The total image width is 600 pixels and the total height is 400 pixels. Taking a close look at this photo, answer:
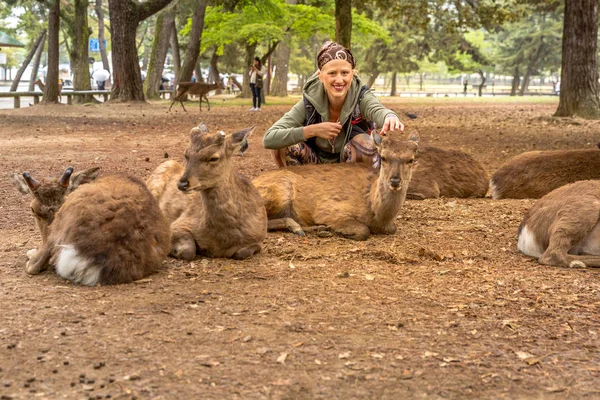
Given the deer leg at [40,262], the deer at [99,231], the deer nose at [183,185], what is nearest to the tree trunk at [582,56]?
the deer nose at [183,185]

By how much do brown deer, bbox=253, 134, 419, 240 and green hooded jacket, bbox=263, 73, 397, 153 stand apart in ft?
1.07

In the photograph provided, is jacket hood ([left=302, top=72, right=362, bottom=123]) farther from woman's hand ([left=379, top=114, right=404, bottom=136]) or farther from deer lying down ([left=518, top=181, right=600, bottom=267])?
deer lying down ([left=518, top=181, right=600, bottom=267])

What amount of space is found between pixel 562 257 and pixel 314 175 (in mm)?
2561

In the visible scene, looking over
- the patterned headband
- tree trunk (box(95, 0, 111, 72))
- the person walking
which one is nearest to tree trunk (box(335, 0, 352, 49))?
the person walking

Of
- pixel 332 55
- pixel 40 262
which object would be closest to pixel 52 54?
pixel 332 55

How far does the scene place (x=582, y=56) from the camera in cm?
1922

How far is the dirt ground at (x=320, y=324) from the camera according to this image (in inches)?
152

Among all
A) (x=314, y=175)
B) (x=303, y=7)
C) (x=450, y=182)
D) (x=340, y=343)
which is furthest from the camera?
(x=303, y=7)

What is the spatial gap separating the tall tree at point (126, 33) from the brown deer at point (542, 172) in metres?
19.6

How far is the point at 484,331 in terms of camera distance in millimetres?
4695

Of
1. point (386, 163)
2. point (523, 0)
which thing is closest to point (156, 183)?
point (386, 163)

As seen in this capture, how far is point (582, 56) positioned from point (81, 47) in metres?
22.0

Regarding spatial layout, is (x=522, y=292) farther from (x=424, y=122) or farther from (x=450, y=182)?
(x=424, y=122)

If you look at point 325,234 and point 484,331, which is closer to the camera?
point 484,331
